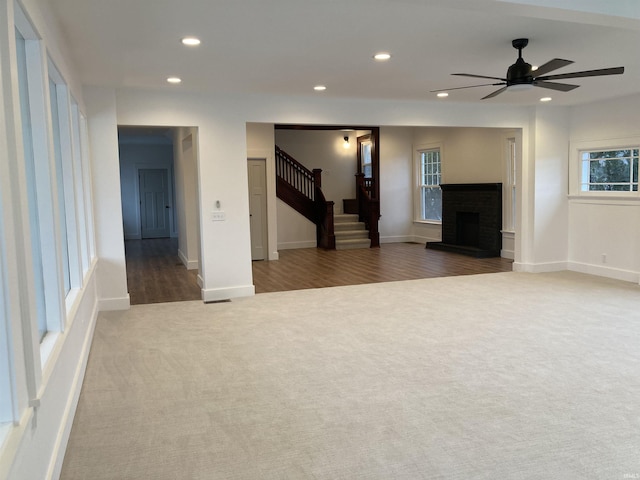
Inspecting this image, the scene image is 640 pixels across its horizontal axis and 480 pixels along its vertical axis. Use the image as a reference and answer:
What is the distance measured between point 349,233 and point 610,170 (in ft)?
17.4

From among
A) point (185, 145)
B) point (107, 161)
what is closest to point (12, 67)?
point (107, 161)

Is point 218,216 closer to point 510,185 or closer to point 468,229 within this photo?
point 510,185

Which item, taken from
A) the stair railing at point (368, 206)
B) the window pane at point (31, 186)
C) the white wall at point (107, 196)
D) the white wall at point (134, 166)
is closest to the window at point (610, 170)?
the stair railing at point (368, 206)

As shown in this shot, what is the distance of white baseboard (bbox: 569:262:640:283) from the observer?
23.0 ft

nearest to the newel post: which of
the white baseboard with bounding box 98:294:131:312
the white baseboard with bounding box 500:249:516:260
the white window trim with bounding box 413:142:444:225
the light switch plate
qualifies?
the white window trim with bounding box 413:142:444:225

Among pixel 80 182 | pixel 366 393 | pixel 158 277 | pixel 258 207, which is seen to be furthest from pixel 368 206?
pixel 366 393

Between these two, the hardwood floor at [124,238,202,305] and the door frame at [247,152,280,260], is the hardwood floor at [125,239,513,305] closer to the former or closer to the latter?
the hardwood floor at [124,238,202,305]

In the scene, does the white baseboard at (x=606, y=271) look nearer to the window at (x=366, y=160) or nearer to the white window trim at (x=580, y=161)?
the white window trim at (x=580, y=161)

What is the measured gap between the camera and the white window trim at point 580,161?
7.01 metres

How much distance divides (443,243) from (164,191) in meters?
7.89

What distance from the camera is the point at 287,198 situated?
11156 millimetres

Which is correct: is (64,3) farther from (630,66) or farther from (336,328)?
(630,66)

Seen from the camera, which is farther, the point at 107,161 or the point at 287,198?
the point at 287,198

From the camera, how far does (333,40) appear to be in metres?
4.21
